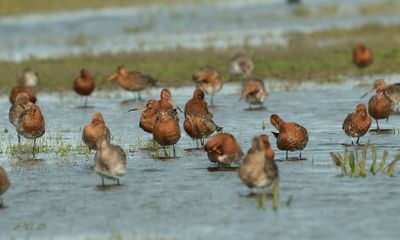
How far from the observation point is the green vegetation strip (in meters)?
30.4

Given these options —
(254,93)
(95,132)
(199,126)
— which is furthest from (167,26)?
(95,132)

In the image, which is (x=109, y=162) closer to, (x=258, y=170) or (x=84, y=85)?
(x=258, y=170)

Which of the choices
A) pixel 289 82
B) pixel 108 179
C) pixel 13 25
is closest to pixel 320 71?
pixel 289 82

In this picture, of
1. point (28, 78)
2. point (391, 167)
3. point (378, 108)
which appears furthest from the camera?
point (28, 78)

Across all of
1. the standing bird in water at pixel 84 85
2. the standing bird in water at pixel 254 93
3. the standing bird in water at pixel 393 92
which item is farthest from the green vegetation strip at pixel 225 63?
the standing bird in water at pixel 393 92

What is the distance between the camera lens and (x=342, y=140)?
18469 millimetres

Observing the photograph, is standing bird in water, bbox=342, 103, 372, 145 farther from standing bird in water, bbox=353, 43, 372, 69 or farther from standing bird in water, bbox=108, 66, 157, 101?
standing bird in water, bbox=353, 43, 372, 69

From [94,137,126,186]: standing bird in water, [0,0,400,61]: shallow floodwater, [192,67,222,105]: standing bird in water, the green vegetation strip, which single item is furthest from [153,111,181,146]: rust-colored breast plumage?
[0,0,400,61]: shallow floodwater

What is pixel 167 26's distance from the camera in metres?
49.8

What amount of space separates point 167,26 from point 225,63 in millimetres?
16759

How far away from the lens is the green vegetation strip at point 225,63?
99.8 feet

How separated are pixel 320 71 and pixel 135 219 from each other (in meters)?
19.0

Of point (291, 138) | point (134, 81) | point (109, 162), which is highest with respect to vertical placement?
point (134, 81)

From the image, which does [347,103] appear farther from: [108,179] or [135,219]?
[135,219]
